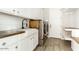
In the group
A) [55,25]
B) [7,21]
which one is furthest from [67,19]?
[7,21]

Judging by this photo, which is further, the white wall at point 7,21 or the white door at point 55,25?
the white wall at point 7,21

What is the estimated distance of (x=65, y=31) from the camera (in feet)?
2.76

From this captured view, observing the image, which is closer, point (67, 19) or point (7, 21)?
point (67, 19)

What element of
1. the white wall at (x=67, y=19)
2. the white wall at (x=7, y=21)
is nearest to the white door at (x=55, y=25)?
the white wall at (x=67, y=19)

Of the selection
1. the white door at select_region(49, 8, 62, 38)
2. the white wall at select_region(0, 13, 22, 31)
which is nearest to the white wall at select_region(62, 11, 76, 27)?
the white door at select_region(49, 8, 62, 38)

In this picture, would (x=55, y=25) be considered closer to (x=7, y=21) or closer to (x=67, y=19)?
(x=67, y=19)

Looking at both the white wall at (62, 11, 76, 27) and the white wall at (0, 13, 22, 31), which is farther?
the white wall at (0, 13, 22, 31)

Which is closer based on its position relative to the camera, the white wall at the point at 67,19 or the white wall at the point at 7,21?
the white wall at the point at 67,19

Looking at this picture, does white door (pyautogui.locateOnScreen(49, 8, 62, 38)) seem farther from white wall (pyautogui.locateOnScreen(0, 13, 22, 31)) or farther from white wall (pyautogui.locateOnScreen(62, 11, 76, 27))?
white wall (pyautogui.locateOnScreen(0, 13, 22, 31))

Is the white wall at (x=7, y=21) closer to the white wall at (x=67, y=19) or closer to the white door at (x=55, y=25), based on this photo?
the white door at (x=55, y=25)
